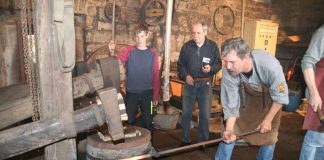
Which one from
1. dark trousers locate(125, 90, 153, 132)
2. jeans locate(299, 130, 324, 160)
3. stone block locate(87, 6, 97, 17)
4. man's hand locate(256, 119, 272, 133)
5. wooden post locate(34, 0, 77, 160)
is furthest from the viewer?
stone block locate(87, 6, 97, 17)

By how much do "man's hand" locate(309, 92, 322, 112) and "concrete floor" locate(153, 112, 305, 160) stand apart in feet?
5.68

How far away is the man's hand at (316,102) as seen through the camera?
266 centimetres

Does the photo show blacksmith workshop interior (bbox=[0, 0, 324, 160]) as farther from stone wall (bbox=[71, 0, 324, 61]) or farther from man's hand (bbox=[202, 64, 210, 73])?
man's hand (bbox=[202, 64, 210, 73])

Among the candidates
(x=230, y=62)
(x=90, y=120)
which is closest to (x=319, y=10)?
(x=230, y=62)

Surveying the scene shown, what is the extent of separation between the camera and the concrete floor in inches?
166

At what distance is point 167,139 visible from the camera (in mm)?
4852

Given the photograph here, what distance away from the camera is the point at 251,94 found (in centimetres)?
311

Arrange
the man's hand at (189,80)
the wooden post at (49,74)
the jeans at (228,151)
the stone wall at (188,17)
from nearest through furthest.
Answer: the wooden post at (49,74), the jeans at (228,151), the man's hand at (189,80), the stone wall at (188,17)

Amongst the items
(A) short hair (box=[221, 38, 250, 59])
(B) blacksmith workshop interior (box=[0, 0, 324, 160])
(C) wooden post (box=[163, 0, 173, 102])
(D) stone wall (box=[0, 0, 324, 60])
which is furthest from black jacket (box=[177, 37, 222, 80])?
(D) stone wall (box=[0, 0, 324, 60])

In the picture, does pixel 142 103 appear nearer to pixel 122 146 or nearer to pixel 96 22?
pixel 122 146

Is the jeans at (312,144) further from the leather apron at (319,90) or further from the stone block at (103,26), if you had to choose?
the stone block at (103,26)

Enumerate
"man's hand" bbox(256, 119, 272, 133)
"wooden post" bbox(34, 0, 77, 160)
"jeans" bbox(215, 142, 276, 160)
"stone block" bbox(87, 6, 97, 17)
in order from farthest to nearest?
"stone block" bbox(87, 6, 97, 17)
"jeans" bbox(215, 142, 276, 160)
"man's hand" bbox(256, 119, 272, 133)
"wooden post" bbox(34, 0, 77, 160)

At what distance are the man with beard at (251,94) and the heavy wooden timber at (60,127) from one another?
1.28m

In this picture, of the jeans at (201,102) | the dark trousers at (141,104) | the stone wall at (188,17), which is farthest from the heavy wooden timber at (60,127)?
the stone wall at (188,17)
